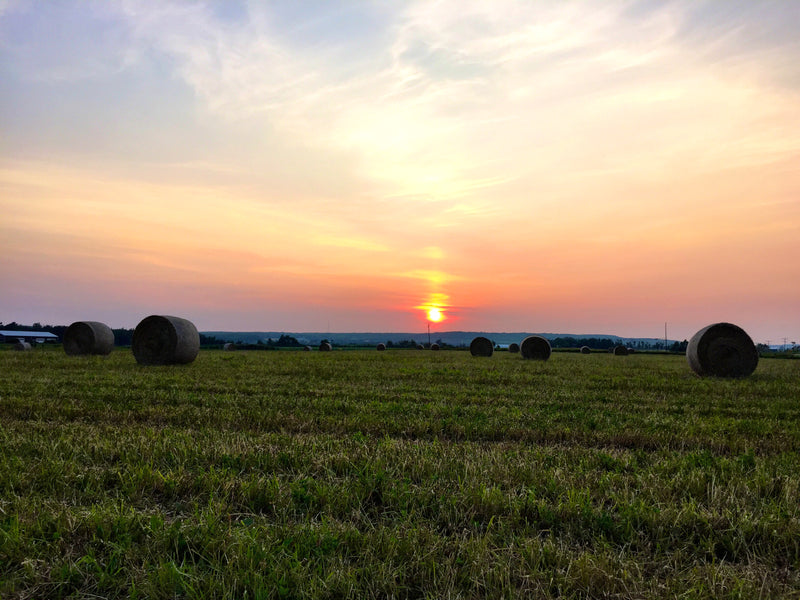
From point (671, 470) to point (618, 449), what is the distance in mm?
1195

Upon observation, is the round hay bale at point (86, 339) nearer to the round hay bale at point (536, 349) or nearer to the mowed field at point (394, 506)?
the mowed field at point (394, 506)

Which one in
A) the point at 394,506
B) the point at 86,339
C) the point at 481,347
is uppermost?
the point at 86,339

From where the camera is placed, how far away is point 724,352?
20453mm

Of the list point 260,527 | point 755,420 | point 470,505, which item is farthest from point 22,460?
point 755,420

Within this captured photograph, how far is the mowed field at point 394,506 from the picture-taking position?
3.18 m

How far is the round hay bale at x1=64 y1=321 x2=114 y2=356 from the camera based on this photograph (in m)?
28.2

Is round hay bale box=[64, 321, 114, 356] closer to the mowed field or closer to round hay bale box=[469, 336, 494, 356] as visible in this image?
the mowed field

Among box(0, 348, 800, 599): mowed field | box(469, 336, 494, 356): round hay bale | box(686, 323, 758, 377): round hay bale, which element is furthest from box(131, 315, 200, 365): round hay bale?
box(469, 336, 494, 356): round hay bale

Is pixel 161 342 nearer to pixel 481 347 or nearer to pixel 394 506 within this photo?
pixel 394 506

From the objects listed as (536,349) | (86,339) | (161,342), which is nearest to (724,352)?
(536,349)

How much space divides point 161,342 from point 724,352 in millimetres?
22831

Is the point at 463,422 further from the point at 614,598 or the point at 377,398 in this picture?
the point at 614,598

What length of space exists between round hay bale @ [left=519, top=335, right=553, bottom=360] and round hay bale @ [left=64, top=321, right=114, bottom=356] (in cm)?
2496

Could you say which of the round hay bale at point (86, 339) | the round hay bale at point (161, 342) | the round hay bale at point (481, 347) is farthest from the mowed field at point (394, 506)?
the round hay bale at point (481, 347)
